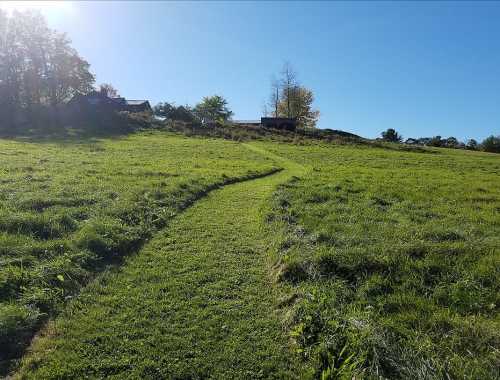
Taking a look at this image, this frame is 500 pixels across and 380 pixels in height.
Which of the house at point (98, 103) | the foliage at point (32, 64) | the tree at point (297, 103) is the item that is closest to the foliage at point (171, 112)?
the house at point (98, 103)

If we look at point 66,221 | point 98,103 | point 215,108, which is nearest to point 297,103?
point 215,108

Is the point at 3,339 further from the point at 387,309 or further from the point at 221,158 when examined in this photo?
the point at 221,158

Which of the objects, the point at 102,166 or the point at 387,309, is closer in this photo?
the point at 387,309

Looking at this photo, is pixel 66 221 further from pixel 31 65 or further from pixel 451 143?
pixel 451 143

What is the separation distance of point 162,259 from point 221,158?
2177cm

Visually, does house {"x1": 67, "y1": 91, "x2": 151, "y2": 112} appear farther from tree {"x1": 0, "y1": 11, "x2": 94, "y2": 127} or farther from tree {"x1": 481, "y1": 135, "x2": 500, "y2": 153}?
tree {"x1": 481, "y1": 135, "x2": 500, "y2": 153}

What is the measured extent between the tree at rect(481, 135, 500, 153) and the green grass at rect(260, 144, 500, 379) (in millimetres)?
75039

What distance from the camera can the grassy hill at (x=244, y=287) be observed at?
502 centimetres

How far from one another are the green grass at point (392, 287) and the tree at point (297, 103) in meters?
83.3

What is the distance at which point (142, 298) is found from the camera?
6.67m

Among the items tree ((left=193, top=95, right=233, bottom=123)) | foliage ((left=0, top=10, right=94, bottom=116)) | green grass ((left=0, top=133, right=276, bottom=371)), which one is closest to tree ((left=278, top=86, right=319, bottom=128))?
tree ((left=193, top=95, right=233, bottom=123))

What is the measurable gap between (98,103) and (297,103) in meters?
51.0

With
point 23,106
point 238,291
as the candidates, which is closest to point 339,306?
point 238,291

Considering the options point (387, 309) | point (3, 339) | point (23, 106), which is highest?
point (23, 106)
